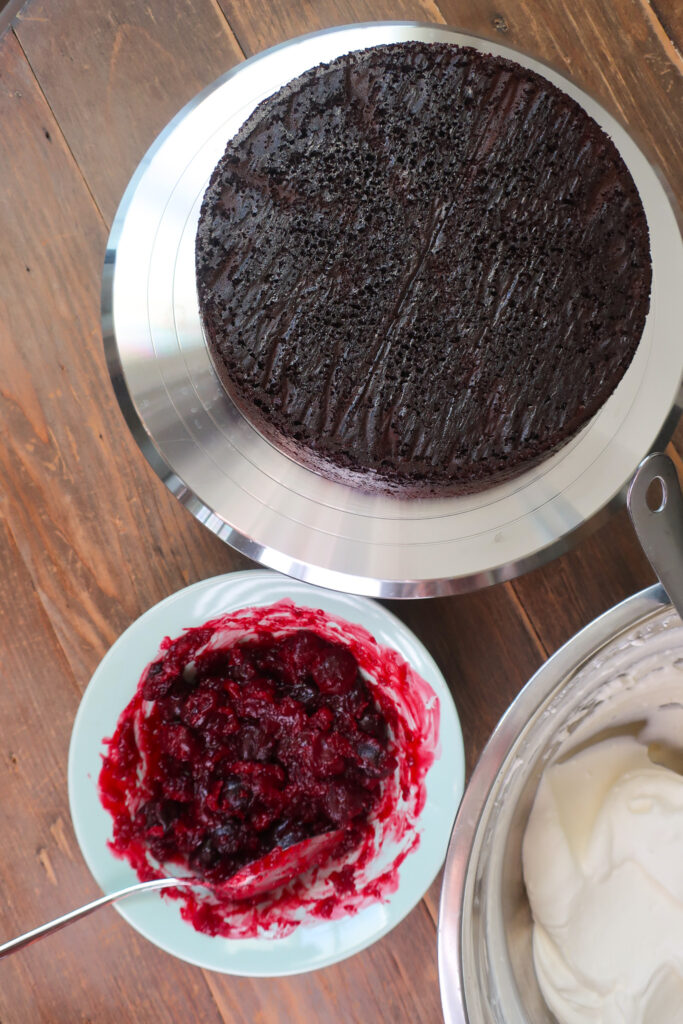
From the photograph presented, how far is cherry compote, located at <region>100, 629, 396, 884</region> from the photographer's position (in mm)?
893

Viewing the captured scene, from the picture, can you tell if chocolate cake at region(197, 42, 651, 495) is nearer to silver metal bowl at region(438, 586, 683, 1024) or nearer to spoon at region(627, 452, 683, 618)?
spoon at region(627, 452, 683, 618)

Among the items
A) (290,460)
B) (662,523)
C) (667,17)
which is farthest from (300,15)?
(662,523)

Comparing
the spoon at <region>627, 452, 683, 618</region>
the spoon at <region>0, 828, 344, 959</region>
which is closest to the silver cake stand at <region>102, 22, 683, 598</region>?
the spoon at <region>627, 452, 683, 618</region>

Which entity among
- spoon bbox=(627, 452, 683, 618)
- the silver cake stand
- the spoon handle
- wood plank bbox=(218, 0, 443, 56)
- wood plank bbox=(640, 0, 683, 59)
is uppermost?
wood plank bbox=(218, 0, 443, 56)

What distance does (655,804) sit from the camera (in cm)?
86

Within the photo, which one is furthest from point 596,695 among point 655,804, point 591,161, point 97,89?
point 97,89

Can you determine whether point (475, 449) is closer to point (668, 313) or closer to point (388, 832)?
point (668, 313)

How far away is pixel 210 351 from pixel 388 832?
60 centimetres

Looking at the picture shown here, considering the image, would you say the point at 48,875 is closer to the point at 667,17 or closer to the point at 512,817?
the point at 512,817

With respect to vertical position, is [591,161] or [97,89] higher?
[97,89]

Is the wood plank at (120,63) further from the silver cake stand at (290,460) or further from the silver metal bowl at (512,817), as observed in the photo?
the silver metal bowl at (512,817)

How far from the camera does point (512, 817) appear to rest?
82cm

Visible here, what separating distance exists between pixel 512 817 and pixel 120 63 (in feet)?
3.30

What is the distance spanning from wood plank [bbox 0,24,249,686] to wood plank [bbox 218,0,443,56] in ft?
0.88
